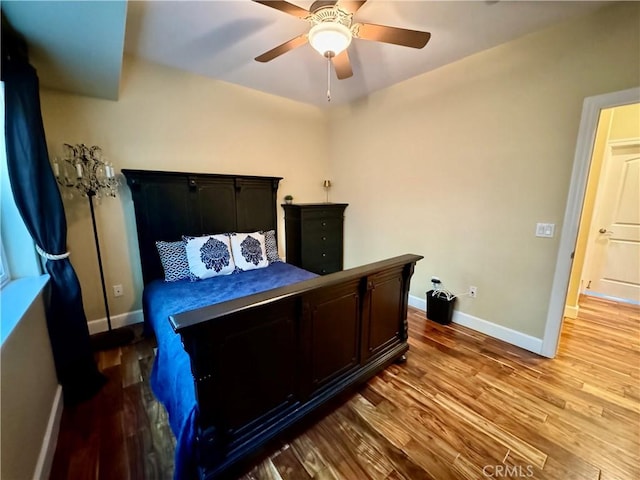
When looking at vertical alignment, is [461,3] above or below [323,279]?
above

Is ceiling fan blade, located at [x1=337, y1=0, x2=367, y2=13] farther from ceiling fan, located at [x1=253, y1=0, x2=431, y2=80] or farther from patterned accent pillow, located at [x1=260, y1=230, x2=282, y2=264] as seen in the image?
patterned accent pillow, located at [x1=260, y1=230, x2=282, y2=264]

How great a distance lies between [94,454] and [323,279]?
1.56m

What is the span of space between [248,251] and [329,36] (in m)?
2.01

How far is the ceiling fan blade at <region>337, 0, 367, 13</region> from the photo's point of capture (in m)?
1.44

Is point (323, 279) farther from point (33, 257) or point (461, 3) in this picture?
point (461, 3)

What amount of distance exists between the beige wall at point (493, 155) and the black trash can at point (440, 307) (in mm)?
137

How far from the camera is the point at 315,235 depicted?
365 cm

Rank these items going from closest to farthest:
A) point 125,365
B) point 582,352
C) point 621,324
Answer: point 125,365
point 582,352
point 621,324

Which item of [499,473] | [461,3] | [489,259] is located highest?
[461,3]

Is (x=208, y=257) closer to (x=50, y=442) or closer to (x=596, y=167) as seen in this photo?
(x=50, y=442)

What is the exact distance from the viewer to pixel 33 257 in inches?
66.9

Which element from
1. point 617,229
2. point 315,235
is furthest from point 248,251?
point 617,229

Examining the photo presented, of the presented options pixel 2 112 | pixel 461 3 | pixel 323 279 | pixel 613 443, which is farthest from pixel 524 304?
pixel 2 112

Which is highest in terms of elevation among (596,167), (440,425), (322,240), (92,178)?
(596,167)
